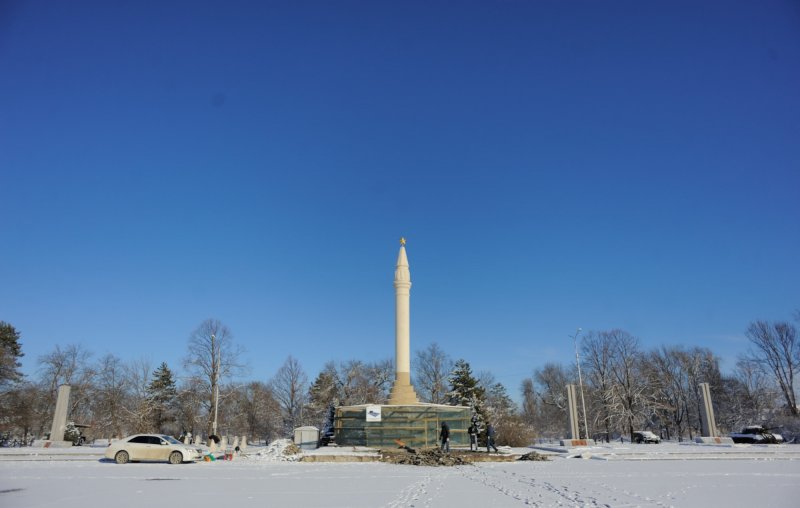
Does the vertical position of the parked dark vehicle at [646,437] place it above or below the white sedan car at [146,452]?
below

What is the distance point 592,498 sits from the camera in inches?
411

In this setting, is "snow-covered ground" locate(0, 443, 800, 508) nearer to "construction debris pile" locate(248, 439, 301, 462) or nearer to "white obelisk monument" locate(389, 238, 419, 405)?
"construction debris pile" locate(248, 439, 301, 462)

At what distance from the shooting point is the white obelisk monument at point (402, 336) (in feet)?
117

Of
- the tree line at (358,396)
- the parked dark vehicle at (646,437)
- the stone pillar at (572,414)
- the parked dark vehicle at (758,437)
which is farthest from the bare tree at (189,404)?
the parked dark vehicle at (758,437)

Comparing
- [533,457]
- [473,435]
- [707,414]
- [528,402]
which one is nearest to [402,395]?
[473,435]

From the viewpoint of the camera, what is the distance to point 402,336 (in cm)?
3922

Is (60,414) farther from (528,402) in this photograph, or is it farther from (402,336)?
(528,402)

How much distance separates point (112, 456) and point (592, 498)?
808 inches

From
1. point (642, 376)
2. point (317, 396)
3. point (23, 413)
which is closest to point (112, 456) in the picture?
point (23, 413)

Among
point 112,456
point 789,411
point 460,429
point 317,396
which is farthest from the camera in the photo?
point 317,396

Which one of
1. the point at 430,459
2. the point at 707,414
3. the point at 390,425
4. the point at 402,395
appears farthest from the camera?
the point at 402,395

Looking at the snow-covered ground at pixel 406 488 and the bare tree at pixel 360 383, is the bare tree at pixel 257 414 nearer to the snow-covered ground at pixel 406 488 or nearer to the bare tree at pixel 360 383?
the bare tree at pixel 360 383

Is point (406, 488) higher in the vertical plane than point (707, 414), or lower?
lower

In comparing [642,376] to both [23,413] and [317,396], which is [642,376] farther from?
[23,413]
